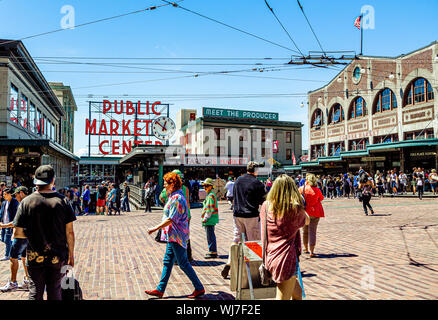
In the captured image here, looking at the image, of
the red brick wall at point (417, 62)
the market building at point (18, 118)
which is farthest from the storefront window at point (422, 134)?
the market building at point (18, 118)

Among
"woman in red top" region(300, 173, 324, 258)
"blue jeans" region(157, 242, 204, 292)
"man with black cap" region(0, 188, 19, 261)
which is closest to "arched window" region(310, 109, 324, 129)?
"woman in red top" region(300, 173, 324, 258)

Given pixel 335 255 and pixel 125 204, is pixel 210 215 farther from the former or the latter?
pixel 125 204

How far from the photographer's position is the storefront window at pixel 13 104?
72.5 feet

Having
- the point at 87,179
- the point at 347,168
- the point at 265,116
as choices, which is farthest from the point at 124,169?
the point at 347,168

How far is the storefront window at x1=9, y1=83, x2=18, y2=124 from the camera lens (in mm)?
22097

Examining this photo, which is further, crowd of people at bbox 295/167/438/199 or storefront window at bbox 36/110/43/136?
storefront window at bbox 36/110/43/136

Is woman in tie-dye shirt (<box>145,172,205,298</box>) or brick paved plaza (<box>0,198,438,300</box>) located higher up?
woman in tie-dye shirt (<box>145,172,205,298</box>)

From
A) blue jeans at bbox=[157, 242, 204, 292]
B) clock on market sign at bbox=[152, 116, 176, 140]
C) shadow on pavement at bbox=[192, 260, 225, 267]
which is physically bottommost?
shadow on pavement at bbox=[192, 260, 225, 267]

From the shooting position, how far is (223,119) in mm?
53219

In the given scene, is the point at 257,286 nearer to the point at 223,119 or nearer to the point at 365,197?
the point at 365,197

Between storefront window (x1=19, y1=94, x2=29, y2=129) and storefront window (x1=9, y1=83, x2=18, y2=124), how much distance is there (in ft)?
3.15

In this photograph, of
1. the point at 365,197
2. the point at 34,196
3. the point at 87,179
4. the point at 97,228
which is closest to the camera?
the point at 34,196

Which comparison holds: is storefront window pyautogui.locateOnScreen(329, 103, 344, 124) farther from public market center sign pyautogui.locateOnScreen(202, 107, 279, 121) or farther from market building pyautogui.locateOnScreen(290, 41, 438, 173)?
public market center sign pyautogui.locateOnScreen(202, 107, 279, 121)
